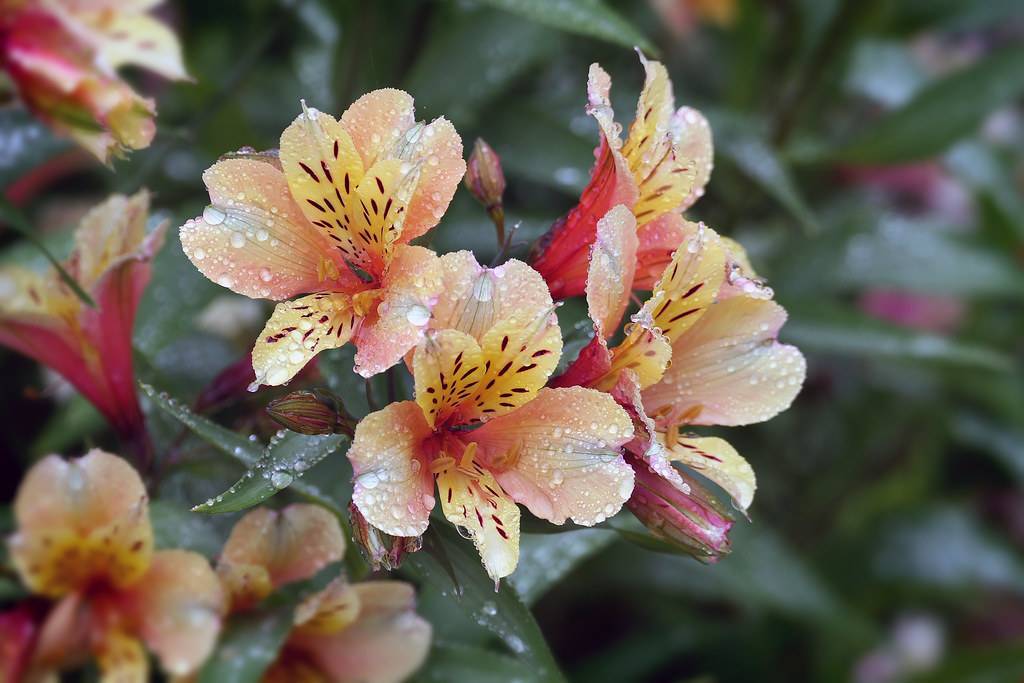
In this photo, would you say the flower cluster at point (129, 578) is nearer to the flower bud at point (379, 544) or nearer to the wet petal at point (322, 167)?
the flower bud at point (379, 544)

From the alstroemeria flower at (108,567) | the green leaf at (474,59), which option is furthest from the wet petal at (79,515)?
the green leaf at (474,59)

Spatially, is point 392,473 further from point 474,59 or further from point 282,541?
point 474,59

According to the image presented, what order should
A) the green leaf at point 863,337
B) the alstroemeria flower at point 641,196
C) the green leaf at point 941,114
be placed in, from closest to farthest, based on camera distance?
the alstroemeria flower at point 641,196, the green leaf at point 863,337, the green leaf at point 941,114

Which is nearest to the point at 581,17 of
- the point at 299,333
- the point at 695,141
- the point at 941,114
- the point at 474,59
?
the point at 695,141

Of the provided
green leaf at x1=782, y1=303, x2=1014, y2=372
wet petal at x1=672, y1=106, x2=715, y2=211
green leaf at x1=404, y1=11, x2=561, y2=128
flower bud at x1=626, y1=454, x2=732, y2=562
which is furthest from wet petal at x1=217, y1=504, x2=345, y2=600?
green leaf at x1=782, y1=303, x2=1014, y2=372

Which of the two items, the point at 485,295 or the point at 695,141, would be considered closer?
the point at 485,295

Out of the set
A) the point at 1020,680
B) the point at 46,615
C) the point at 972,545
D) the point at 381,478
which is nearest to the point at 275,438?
the point at 381,478
